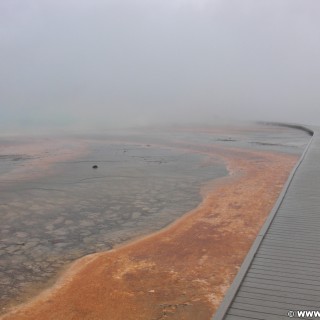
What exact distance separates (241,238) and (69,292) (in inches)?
134

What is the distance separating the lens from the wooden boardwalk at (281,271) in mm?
4469

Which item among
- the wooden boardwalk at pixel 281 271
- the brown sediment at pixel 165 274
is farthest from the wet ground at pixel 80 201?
the wooden boardwalk at pixel 281 271

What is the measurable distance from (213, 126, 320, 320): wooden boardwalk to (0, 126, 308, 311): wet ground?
2920 mm

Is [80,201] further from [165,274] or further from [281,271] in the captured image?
[281,271]

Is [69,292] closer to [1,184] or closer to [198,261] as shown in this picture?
[198,261]

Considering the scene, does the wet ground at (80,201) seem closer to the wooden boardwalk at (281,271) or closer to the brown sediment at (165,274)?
the brown sediment at (165,274)

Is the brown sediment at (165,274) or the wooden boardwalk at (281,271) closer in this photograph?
the wooden boardwalk at (281,271)

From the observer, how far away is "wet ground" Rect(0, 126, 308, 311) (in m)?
7.36

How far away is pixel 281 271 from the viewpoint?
17.7 ft

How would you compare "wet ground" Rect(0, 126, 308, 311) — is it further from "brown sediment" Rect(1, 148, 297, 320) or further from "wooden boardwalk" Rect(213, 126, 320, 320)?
"wooden boardwalk" Rect(213, 126, 320, 320)

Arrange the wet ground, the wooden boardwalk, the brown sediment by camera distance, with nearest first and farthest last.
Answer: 1. the wooden boardwalk
2. the brown sediment
3. the wet ground

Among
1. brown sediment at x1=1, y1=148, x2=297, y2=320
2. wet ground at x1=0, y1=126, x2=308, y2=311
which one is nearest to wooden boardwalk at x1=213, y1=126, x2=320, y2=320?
brown sediment at x1=1, y1=148, x2=297, y2=320

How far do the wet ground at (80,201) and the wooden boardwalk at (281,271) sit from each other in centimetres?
292

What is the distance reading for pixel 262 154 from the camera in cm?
2036
